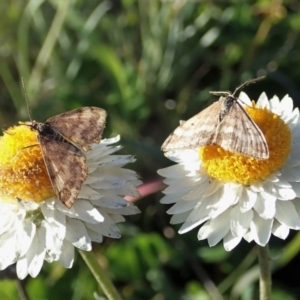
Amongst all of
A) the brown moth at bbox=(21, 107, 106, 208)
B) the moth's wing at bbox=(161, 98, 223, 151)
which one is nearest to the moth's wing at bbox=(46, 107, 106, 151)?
the brown moth at bbox=(21, 107, 106, 208)

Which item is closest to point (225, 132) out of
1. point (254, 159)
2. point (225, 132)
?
point (225, 132)

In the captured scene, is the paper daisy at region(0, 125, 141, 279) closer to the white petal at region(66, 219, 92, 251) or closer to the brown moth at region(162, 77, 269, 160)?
the white petal at region(66, 219, 92, 251)

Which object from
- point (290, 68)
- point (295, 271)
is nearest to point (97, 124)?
point (295, 271)

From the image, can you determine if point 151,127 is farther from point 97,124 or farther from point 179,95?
point 97,124

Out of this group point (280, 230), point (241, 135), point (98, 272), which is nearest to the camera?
point (241, 135)

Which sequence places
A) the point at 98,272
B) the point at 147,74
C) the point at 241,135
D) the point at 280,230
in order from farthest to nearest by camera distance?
1. the point at 147,74
2. the point at 98,272
3. the point at 280,230
4. the point at 241,135

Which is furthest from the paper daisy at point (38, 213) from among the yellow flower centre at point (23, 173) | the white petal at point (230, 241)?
the white petal at point (230, 241)

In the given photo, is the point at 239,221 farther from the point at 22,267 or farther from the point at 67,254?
the point at 22,267
